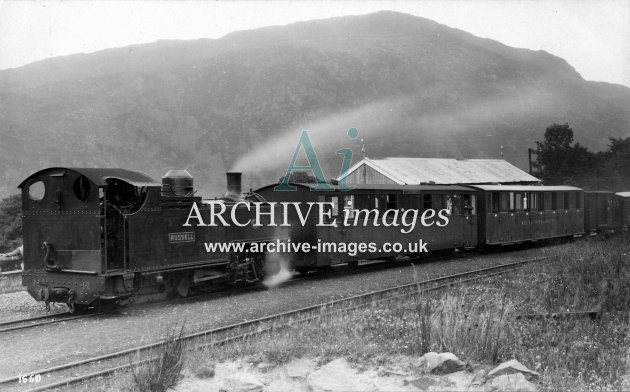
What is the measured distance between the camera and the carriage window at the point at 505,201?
20656 mm

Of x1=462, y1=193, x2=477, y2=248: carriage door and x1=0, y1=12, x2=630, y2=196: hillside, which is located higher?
x1=0, y1=12, x2=630, y2=196: hillside

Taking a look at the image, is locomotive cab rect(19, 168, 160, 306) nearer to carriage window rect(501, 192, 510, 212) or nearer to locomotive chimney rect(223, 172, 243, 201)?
locomotive chimney rect(223, 172, 243, 201)

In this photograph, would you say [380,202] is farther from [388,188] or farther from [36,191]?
[36,191]

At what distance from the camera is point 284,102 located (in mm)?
74938

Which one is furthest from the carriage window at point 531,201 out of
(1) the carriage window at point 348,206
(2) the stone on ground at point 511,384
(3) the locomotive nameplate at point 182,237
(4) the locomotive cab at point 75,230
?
(2) the stone on ground at point 511,384

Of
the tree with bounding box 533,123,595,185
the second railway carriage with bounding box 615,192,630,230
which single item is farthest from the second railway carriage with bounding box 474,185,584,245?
the tree with bounding box 533,123,595,185

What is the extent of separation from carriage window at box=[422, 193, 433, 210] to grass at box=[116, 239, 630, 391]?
7.58 m

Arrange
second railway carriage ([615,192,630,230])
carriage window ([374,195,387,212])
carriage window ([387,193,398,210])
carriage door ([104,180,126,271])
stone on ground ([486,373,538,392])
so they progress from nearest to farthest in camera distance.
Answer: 1. stone on ground ([486,373,538,392])
2. carriage door ([104,180,126,271])
3. carriage window ([374,195,387,212])
4. carriage window ([387,193,398,210])
5. second railway carriage ([615,192,630,230])

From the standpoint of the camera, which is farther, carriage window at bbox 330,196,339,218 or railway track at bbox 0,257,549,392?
carriage window at bbox 330,196,339,218

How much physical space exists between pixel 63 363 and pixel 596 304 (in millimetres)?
8375

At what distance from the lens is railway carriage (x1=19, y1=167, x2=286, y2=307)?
384 inches

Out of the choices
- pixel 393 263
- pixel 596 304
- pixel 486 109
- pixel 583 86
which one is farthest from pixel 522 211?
pixel 583 86

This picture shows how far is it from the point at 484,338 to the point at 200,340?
4.19m

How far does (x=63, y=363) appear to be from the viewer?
7.23m
